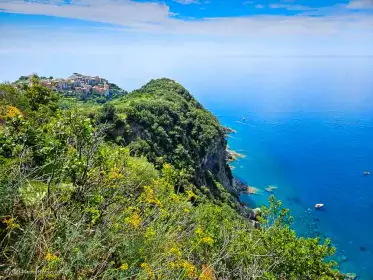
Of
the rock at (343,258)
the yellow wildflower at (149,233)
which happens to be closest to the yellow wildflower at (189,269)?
the yellow wildflower at (149,233)

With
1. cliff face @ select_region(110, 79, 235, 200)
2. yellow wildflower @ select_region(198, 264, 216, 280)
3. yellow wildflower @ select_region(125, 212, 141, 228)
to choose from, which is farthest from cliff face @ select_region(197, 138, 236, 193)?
yellow wildflower @ select_region(125, 212, 141, 228)

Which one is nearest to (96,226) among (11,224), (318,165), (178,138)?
(11,224)

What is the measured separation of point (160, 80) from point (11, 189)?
66612 millimetres

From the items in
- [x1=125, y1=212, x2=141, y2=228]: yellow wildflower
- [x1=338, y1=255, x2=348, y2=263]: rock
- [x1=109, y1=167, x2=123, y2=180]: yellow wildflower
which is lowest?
[x1=338, y1=255, x2=348, y2=263]: rock

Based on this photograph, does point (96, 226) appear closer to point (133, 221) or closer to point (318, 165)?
point (133, 221)

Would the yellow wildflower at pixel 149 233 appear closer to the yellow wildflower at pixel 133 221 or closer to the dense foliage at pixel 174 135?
the yellow wildflower at pixel 133 221

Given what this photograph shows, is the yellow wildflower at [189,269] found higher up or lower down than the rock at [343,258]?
higher up

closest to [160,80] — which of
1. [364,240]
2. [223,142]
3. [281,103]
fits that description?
[223,142]

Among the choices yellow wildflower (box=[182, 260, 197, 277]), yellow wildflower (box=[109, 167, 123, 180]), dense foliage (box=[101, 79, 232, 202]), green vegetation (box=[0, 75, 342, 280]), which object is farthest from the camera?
dense foliage (box=[101, 79, 232, 202])

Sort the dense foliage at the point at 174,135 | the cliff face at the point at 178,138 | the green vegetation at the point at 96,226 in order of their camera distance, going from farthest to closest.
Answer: the cliff face at the point at 178,138 < the dense foliage at the point at 174,135 < the green vegetation at the point at 96,226

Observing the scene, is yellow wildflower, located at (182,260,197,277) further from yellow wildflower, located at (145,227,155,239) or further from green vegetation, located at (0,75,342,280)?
yellow wildflower, located at (145,227,155,239)

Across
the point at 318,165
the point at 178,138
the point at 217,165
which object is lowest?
the point at 318,165

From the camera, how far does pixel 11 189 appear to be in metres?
4.05

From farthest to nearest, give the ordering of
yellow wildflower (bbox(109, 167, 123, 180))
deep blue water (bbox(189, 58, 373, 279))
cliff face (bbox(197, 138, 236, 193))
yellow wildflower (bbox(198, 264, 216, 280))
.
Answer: cliff face (bbox(197, 138, 236, 193)) → deep blue water (bbox(189, 58, 373, 279)) → yellow wildflower (bbox(109, 167, 123, 180)) → yellow wildflower (bbox(198, 264, 216, 280))
